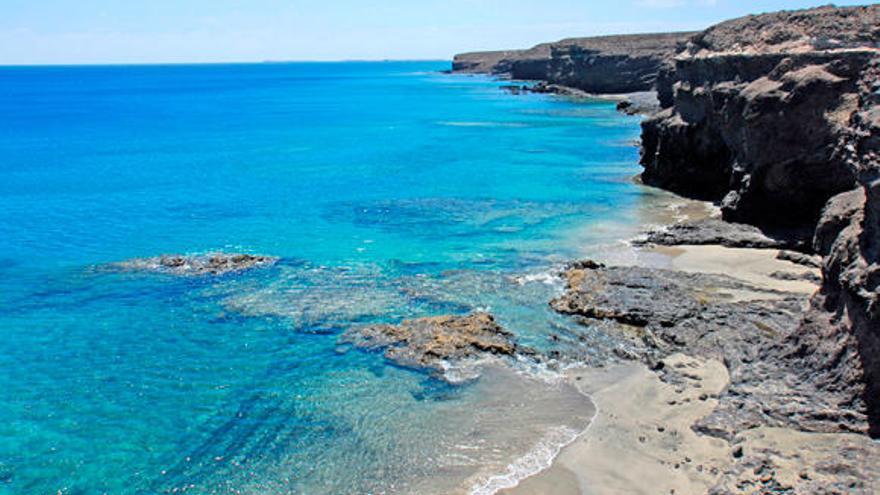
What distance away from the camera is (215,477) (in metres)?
17.5

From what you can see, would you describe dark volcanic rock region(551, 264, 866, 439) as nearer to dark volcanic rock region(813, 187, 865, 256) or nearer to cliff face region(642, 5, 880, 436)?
cliff face region(642, 5, 880, 436)

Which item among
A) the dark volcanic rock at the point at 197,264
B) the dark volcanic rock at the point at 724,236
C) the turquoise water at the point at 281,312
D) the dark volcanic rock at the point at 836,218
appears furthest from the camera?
the dark volcanic rock at the point at 724,236

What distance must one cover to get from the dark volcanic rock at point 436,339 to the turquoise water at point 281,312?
0.76 metres

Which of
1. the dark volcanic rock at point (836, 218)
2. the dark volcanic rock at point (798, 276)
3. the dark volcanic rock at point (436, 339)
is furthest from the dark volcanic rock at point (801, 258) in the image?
the dark volcanic rock at point (436, 339)

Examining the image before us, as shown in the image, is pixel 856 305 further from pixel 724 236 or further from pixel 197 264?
pixel 197 264

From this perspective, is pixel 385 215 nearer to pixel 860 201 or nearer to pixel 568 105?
pixel 860 201

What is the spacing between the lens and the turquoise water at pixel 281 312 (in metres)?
18.2

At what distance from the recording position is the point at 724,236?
3425cm

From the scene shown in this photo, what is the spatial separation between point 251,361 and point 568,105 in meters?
98.2

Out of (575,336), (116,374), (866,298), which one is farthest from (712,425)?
(116,374)

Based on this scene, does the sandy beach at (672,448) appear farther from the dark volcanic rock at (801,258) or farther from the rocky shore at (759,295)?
the dark volcanic rock at (801,258)

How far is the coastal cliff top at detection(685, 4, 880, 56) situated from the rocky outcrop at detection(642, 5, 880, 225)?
0.24 ft

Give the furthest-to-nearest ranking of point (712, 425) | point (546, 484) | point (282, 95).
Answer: point (282, 95) < point (712, 425) < point (546, 484)

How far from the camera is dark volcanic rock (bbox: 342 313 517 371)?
2331 centimetres
